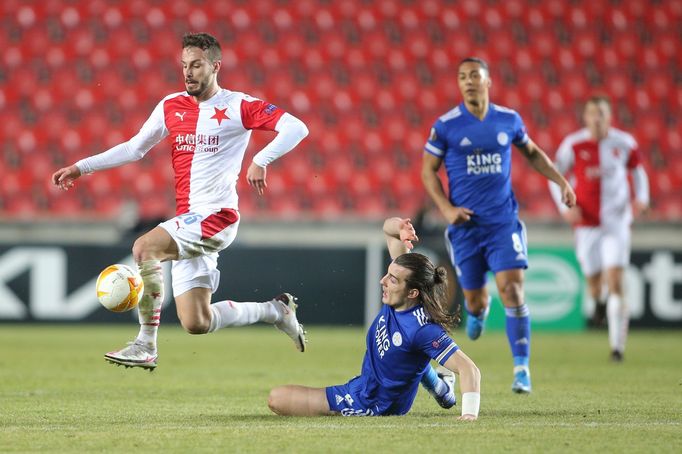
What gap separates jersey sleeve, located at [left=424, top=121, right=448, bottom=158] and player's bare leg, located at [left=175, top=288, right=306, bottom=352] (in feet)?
4.58

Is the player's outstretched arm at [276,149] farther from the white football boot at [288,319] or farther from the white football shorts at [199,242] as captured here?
the white football boot at [288,319]

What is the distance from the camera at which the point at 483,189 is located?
7.18 m

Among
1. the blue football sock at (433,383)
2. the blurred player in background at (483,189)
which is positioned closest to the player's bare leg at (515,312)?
the blurred player in background at (483,189)

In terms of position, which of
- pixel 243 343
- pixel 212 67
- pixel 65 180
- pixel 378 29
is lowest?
pixel 243 343

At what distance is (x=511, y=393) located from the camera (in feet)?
22.7

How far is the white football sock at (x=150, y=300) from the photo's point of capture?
19.8ft

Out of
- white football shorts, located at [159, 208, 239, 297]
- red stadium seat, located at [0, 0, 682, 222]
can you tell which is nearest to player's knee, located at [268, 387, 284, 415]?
white football shorts, located at [159, 208, 239, 297]

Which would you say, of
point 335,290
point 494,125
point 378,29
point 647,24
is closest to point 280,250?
point 335,290

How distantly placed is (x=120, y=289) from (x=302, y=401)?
122cm

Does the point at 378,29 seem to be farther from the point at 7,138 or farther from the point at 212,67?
the point at 212,67

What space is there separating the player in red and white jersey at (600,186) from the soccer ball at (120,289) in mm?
5112

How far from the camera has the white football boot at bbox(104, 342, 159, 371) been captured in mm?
5770

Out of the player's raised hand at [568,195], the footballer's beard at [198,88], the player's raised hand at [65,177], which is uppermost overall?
the footballer's beard at [198,88]

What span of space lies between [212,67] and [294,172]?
332 inches
